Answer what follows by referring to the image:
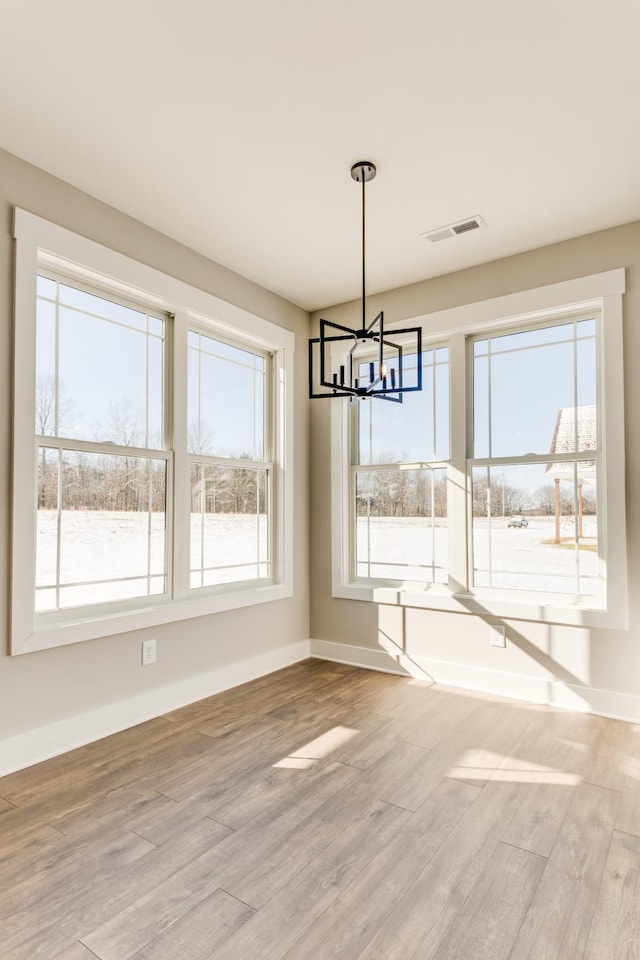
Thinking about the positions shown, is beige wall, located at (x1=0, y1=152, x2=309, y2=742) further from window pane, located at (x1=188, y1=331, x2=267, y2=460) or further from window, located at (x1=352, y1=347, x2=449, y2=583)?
window, located at (x1=352, y1=347, x2=449, y2=583)

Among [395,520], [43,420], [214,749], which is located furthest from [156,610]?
[395,520]

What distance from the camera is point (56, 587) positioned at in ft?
9.12

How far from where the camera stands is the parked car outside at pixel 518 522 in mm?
3584

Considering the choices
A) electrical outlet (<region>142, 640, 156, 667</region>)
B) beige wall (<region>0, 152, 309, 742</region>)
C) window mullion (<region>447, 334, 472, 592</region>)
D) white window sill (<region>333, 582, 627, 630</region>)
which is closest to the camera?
beige wall (<region>0, 152, 309, 742</region>)

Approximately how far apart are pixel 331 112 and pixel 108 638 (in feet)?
9.05

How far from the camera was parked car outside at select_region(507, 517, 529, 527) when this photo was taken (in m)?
3.58

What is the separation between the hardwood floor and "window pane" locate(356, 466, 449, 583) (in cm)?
119

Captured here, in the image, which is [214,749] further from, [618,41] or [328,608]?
[618,41]

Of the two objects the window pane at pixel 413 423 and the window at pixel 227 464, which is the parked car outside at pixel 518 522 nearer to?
the window pane at pixel 413 423

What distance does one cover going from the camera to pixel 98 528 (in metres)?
2.98

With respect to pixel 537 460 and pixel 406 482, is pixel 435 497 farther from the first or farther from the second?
pixel 537 460

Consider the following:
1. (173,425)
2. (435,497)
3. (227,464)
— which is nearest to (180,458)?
(173,425)

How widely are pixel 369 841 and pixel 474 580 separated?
2077mm

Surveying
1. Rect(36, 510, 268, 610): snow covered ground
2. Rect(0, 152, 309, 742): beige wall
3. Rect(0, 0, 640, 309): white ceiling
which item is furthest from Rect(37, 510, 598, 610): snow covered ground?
Rect(0, 0, 640, 309): white ceiling
